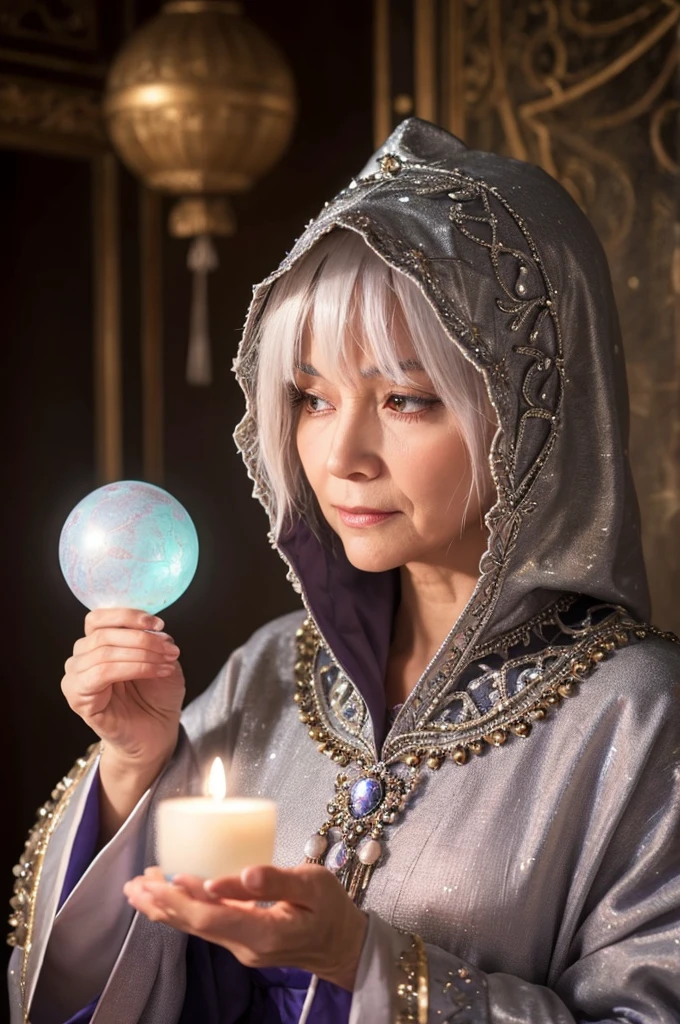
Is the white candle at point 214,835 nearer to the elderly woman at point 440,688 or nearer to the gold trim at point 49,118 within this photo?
the elderly woman at point 440,688

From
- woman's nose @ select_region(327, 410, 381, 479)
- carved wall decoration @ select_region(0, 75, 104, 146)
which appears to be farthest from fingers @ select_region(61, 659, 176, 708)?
carved wall decoration @ select_region(0, 75, 104, 146)

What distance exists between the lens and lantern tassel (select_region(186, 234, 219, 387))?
114 inches

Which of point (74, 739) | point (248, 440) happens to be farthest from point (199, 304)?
point (248, 440)

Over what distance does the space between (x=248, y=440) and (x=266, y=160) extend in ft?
4.11

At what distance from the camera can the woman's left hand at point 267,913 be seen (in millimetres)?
1103

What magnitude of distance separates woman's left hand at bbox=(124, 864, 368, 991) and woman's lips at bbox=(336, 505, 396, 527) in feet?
1.33

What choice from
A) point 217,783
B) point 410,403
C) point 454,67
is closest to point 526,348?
point 410,403

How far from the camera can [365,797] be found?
1.49 meters

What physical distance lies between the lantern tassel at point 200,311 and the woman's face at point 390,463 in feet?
4.77

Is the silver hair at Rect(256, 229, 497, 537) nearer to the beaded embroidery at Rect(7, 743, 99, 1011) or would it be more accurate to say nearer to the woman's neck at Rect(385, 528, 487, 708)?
the woman's neck at Rect(385, 528, 487, 708)

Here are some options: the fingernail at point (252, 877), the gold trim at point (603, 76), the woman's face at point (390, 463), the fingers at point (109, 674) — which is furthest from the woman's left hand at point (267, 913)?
the gold trim at point (603, 76)

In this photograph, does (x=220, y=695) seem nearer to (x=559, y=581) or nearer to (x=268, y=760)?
(x=268, y=760)

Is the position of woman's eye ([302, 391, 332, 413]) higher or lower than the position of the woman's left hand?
higher

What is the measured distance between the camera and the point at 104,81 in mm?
3012
